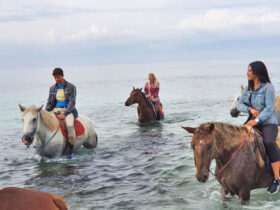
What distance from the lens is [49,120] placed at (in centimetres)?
1068

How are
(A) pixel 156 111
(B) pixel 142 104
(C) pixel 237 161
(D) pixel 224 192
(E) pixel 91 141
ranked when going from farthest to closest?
1. (A) pixel 156 111
2. (B) pixel 142 104
3. (E) pixel 91 141
4. (D) pixel 224 192
5. (C) pixel 237 161

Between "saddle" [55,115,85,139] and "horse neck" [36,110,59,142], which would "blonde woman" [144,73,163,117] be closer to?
"saddle" [55,115,85,139]

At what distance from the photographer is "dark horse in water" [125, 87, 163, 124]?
59.2 feet

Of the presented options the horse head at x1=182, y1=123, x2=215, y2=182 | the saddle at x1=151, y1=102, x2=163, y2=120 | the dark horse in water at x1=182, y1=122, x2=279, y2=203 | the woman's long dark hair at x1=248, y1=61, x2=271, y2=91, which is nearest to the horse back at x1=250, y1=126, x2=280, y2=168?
the dark horse in water at x1=182, y1=122, x2=279, y2=203

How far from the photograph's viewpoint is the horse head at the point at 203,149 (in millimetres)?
5559

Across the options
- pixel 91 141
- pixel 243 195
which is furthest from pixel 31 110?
pixel 243 195

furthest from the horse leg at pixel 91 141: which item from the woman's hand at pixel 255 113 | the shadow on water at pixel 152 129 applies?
the woman's hand at pixel 255 113

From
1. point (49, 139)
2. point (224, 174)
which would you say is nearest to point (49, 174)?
point (49, 139)

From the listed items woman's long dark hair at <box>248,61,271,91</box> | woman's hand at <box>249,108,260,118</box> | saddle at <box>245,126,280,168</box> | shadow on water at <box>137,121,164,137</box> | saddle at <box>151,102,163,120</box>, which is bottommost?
shadow on water at <box>137,121,164,137</box>

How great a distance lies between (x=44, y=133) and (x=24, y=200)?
759cm

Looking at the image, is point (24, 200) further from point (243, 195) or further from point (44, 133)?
point (44, 133)

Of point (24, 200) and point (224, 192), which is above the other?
point (24, 200)

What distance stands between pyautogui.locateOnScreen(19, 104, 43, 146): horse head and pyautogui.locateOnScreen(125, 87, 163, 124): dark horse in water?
8.07m

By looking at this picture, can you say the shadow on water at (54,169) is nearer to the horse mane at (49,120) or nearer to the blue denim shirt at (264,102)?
the horse mane at (49,120)
